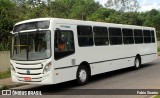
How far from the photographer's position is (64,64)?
12875 mm

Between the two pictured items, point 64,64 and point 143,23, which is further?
point 143,23

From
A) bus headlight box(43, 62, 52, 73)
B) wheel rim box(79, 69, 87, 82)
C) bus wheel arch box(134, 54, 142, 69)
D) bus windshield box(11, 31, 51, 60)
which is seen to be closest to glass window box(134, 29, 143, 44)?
bus wheel arch box(134, 54, 142, 69)

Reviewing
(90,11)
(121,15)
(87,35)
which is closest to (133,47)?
(87,35)

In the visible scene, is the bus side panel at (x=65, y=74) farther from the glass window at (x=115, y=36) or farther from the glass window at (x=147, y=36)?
the glass window at (x=147, y=36)

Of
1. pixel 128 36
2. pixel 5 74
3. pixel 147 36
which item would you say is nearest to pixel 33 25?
pixel 5 74

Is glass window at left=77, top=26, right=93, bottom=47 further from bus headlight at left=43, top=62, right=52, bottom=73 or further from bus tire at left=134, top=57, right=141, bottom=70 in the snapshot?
bus tire at left=134, top=57, right=141, bottom=70

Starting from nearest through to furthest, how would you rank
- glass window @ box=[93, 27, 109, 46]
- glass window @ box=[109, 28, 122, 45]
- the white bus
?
the white bus, glass window @ box=[93, 27, 109, 46], glass window @ box=[109, 28, 122, 45]

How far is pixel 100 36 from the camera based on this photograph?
51.7ft

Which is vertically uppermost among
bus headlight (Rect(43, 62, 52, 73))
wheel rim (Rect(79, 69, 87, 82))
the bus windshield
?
the bus windshield

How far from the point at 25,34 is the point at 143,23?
41489mm

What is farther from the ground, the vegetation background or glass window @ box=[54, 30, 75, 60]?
the vegetation background

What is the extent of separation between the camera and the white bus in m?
12.3

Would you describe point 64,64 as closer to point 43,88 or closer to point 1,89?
point 43,88

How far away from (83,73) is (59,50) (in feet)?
6.24
